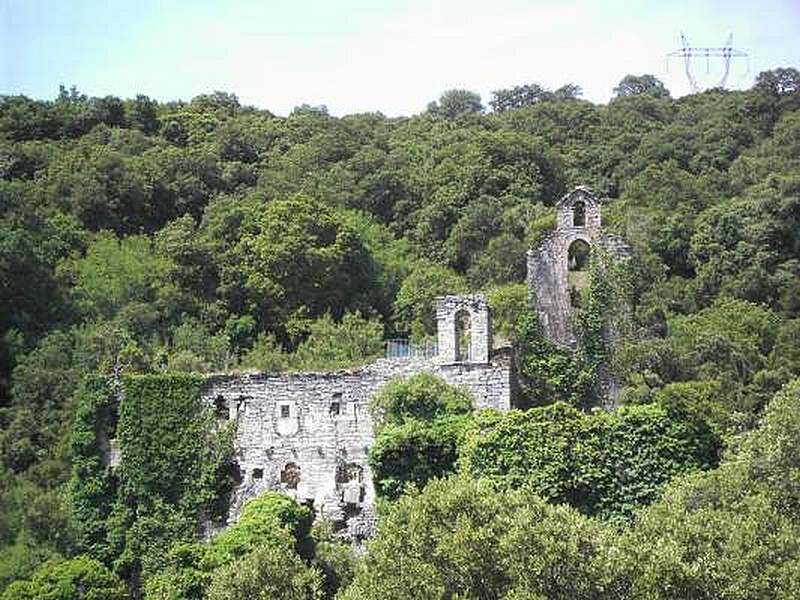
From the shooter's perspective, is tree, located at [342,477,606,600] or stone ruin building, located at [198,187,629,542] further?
stone ruin building, located at [198,187,629,542]

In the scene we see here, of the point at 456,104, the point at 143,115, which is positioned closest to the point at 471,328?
the point at 143,115

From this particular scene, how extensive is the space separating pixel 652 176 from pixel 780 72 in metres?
14.6

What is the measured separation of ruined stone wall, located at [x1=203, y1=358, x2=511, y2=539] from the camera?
37625 millimetres

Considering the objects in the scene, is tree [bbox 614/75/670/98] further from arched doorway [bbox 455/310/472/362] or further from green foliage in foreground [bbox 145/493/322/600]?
green foliage in foreground [bbox 145/493/322/600]

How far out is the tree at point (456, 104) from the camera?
82.9m

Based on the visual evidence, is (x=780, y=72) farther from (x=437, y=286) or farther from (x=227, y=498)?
(x=227, y=498)

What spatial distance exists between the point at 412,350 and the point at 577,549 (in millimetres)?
14496

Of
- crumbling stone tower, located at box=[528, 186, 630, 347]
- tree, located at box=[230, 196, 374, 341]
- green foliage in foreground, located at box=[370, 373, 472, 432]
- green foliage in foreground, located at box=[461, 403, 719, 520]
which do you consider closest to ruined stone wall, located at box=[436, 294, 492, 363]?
green foliage in foreground, located at box=[370, 373, 472, 432]

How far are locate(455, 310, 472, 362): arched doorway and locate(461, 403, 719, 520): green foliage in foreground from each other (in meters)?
3.19

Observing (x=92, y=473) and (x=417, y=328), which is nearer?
(x=92, y=473)

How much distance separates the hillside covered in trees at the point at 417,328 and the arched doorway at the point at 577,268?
82 cm

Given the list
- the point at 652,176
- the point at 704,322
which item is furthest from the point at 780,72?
the point at 704,322

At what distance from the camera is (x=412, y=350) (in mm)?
40500

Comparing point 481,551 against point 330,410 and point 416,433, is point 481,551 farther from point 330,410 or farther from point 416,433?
point 330,410
